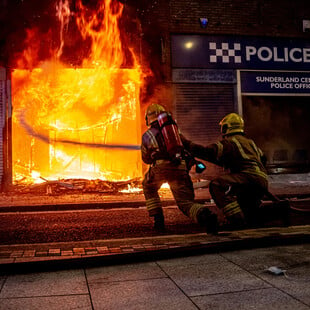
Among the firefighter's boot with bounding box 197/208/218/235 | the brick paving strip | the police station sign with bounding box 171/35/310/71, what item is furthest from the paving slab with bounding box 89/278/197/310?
the police station sign with bounding box 171/35/310/71

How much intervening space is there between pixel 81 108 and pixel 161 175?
24.5 feet

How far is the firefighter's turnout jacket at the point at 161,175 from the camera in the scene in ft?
15.9

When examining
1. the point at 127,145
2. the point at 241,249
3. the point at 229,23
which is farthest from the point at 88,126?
the point at 241,249

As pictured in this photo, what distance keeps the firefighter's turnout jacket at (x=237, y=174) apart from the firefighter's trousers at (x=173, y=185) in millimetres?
323

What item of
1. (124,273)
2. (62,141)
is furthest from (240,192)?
(62,141)

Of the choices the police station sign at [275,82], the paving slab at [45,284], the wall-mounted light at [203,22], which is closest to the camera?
the paving slab at [45,284]

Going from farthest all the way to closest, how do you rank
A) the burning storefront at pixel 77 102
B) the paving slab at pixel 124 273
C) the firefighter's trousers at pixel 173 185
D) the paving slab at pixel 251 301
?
the burning storefront at pixel 77 102 < the firefighter's trousers at pixel 173 185 < the paving slab at pixel 124 273 < the paving slab at pixel 251 301

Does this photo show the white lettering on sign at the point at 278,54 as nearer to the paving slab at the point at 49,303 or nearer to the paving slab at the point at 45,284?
the paving slab at the point at 45,284

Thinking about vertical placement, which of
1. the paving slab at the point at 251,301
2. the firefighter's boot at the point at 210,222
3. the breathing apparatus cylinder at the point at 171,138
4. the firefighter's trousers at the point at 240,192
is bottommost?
the paving slab at the point at 251,301

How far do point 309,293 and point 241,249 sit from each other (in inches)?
48.7

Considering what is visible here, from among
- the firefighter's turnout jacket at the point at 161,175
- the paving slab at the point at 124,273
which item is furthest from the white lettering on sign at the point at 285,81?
the paving slab at the point at 124,273

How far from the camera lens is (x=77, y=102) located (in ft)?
38.9

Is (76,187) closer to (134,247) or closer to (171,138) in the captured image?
(171,138)

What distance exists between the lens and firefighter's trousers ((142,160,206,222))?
4.79m
